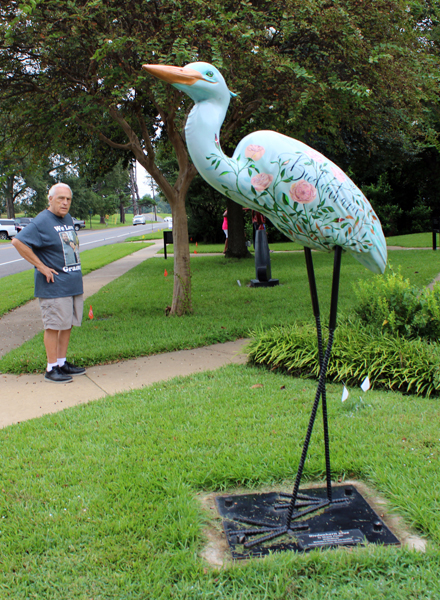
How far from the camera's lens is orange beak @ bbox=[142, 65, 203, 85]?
7.92 feet

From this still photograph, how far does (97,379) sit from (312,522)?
3.10 meters

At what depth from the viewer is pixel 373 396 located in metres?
4.50

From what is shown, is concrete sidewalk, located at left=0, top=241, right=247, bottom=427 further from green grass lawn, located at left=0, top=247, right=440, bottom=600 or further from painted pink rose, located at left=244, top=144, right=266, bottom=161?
painted pink rose, located at left=244, top=144, right=266, bottom=161

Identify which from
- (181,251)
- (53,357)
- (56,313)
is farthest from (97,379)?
(181,251)

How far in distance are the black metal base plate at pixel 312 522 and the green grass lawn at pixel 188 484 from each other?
99 mm

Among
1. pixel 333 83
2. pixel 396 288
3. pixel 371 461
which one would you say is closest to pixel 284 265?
pixel 333 83

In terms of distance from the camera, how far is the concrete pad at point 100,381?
14.9ft

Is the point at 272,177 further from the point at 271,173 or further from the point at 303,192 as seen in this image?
the point at 303,192

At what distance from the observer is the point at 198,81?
2.56 m

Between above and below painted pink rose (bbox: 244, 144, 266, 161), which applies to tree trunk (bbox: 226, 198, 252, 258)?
below

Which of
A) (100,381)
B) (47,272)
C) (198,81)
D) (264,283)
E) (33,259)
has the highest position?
(198,81)

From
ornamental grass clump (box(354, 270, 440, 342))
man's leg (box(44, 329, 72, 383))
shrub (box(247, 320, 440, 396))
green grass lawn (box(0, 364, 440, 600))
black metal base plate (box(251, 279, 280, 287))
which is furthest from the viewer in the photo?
black metal base plate (box(251, 279, 280, 287))

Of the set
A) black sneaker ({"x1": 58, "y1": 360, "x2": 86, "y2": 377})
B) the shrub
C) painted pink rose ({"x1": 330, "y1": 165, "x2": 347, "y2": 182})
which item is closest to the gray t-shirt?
black sneaker ({"x1": 58, "y1": 360, "x2": 86, "y2": 377})

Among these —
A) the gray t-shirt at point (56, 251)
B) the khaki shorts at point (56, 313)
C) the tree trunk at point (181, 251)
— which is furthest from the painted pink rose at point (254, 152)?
the tree trunk at point (181, 251)
